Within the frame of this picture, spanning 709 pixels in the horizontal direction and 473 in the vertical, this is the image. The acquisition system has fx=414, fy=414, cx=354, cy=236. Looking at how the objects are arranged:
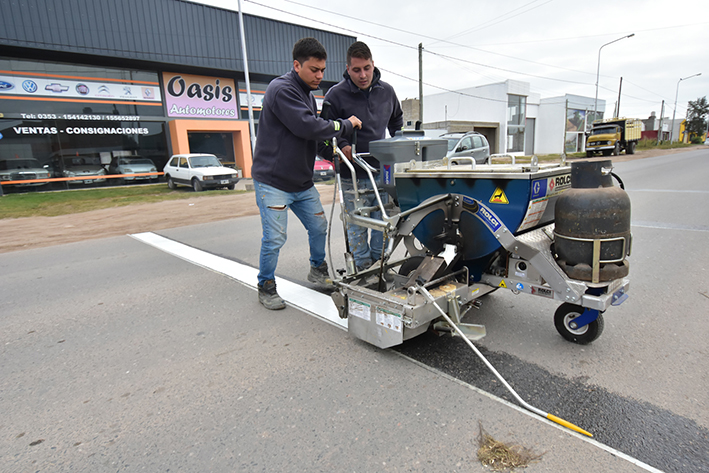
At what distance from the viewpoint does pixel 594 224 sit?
2531mm

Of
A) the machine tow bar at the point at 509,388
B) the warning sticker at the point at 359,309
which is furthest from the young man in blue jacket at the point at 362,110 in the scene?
the machine tow bar at the point at 509,388

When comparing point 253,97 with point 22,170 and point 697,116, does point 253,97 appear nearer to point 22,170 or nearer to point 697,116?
point 22,170

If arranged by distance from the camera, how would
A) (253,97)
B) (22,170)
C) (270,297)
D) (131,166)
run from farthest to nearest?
(253,97) → (131,166) → (22,170) → (270,297)

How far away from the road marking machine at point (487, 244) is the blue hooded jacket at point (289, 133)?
13.6 inches

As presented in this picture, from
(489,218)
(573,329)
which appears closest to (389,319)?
(489,218)

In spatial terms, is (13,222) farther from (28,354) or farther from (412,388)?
(412,388)

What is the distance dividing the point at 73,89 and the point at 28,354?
18182 mm

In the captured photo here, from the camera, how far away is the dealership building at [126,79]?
15766 millimetres

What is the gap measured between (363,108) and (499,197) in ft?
5.65

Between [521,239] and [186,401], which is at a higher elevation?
[521,239]

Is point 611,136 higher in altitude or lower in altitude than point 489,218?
higher

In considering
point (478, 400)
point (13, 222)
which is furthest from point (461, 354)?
point (13, 222)

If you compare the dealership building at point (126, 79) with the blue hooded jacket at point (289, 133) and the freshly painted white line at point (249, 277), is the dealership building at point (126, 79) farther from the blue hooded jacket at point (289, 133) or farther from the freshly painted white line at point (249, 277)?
the blue hooded jacket at point (289, 133)

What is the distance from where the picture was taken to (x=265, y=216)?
11.8ft
